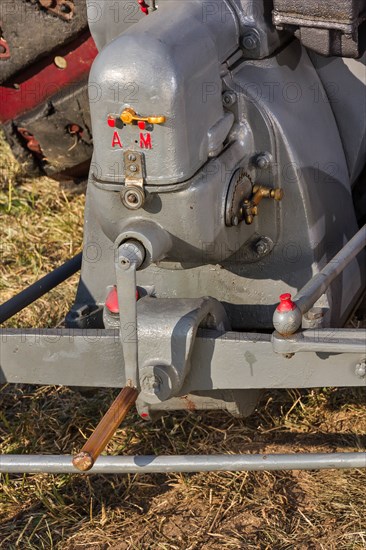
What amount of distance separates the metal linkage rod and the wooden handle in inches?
23.0

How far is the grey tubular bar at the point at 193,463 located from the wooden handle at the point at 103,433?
0.16 metres

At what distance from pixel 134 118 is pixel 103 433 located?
0.70 m

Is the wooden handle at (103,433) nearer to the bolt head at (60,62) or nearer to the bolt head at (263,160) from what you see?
the bolt head at (263,160)

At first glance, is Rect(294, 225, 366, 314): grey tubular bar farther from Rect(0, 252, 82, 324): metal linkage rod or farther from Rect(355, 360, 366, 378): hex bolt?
Rect(0, 252, 82, 324): metal linkage rod

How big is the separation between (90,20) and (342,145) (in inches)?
30.5

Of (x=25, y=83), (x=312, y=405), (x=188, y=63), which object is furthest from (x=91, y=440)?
(x=25, y=83)

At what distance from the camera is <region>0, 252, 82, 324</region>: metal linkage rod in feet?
9.94

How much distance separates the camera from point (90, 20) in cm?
287

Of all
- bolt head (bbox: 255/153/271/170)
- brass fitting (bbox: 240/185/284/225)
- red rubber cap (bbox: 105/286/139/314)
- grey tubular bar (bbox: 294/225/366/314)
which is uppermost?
bolt head (bbox: 255/153/271/170)

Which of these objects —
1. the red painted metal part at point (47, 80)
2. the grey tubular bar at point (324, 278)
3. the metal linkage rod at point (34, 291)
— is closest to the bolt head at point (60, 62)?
the red painted metal part at point (47, 80)

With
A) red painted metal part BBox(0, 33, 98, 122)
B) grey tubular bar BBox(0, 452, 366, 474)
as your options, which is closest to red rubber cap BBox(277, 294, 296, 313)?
grey tubular bar BBox(0, 452, 366, 474)

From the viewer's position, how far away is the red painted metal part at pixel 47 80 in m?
3.53

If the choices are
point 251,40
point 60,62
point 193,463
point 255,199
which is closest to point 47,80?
point 60,62

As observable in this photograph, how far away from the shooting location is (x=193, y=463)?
256 centimetres
